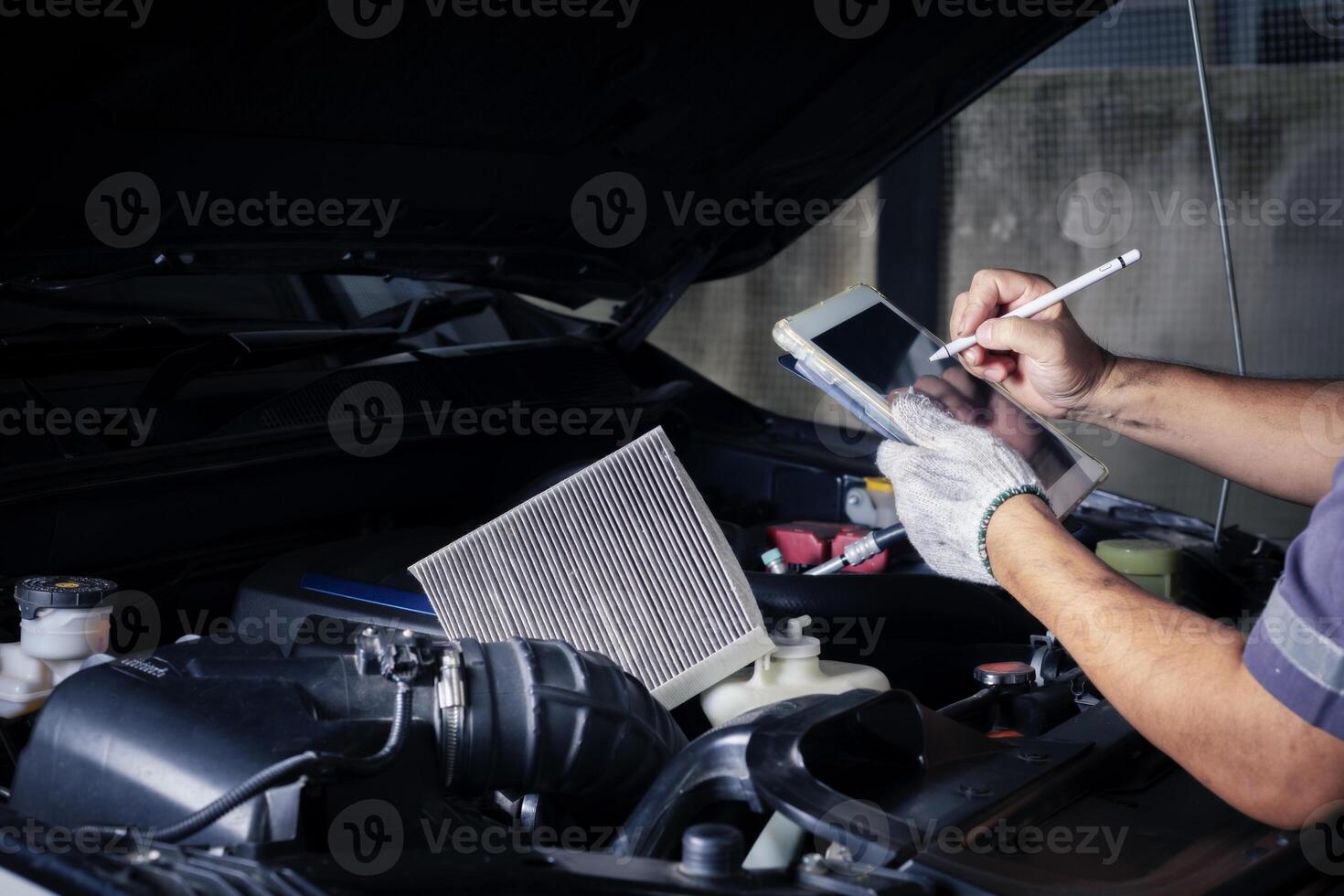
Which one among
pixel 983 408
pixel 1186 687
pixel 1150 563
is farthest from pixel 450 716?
pixel 1150 563

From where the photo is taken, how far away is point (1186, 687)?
86 centimetres

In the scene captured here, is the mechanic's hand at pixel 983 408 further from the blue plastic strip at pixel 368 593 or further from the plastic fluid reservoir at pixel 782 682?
the blue plastic strip at pixel 368 593

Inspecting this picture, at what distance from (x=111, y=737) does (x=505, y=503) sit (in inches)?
29.4

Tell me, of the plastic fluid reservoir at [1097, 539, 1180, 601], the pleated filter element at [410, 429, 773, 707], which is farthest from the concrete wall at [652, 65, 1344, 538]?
the pleated filter element at [410, 429, 773, 707]

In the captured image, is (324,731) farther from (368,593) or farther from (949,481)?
(949,481)

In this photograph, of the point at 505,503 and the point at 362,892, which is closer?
the point at 362,892

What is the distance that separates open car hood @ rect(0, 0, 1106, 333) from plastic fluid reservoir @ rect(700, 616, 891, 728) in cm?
67

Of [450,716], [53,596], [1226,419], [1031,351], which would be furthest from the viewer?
[1226,419]

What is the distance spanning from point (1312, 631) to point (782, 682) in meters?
0.45

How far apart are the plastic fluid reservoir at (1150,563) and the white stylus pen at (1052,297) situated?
387 mm

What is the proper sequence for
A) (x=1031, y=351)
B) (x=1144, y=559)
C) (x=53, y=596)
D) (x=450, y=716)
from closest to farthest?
(x=450, y=716), (x=53, y=596), (x=1031, y=351), (x=1144, y=559)

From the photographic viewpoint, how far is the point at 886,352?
1.24m

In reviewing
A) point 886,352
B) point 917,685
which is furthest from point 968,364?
point 917,685

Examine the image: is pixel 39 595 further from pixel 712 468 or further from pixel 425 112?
pixel 712 468
